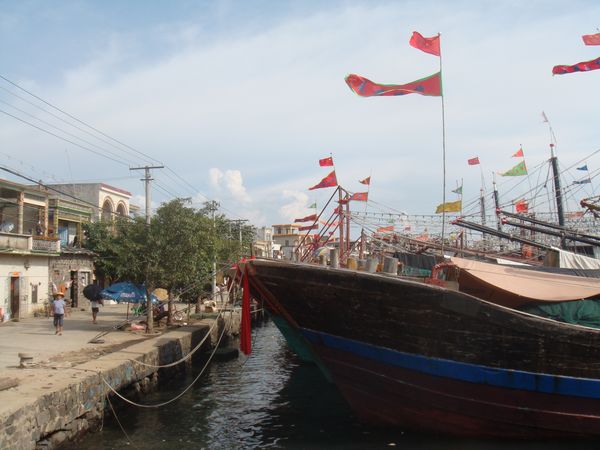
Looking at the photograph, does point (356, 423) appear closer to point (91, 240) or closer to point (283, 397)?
point (283, 397)

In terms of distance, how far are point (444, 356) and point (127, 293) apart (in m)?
13.9

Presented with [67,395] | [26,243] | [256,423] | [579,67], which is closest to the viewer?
[67,395]

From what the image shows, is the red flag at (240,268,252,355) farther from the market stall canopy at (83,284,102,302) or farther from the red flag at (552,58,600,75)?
the market stall canopy at (83,284,102,302)

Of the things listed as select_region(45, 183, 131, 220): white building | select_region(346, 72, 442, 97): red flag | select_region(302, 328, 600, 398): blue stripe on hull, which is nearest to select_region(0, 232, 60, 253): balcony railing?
select_region(45, 183, 131, 220): white building

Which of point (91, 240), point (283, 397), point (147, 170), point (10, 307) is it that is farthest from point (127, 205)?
point (283, 397)

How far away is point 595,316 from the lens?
9.43 metres

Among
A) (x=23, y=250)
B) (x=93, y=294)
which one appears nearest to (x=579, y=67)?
(x=93, y=294)

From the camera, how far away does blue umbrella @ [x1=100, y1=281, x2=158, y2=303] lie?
19.6 m

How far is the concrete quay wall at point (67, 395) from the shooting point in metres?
7.78

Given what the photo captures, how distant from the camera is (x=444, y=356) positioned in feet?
29.2

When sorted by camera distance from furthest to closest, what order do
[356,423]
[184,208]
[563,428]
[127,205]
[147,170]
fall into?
1. [127,205]
2. [147,170]
3. [184,208]
4. [356,423]
5. [563,428]

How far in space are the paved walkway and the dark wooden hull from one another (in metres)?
6.14

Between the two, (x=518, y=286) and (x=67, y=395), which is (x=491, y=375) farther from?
(x=67, y=395)

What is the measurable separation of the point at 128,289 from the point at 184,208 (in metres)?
3.93
